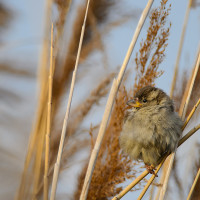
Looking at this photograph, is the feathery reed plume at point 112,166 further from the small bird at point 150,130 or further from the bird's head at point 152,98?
the bird's head at point 152,98

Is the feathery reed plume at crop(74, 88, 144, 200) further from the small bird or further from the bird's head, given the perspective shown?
the bird's head

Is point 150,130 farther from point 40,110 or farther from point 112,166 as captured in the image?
point 40,110

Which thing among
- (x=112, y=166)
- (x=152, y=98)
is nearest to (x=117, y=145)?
(x=112, y=166)

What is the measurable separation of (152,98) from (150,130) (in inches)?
13.1

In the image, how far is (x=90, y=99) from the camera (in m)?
1.68

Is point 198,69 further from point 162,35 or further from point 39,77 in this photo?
point 39,77

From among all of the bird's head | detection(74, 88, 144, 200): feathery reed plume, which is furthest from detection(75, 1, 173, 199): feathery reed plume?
the bird's head

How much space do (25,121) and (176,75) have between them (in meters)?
0.91

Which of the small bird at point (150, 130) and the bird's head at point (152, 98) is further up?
the bird's head at point (152, 98)

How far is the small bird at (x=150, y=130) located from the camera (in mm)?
1792

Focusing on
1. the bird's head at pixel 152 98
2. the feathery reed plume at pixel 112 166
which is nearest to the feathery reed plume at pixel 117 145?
the feathery reed plume at pixel 112 166

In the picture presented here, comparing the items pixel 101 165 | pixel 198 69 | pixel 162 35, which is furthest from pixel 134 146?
pixel 162 35

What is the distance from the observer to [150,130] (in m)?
1.81

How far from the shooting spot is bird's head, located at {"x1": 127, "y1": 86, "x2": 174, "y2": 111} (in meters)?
2.01
